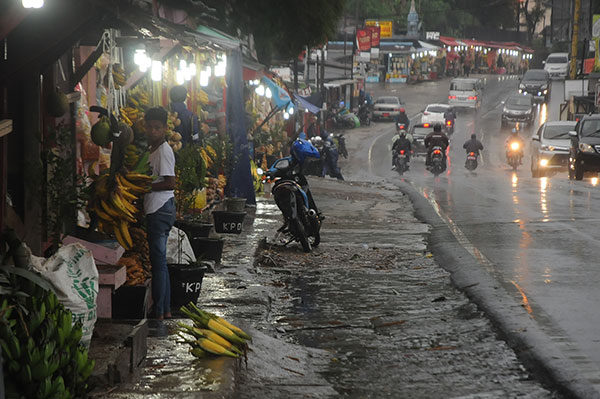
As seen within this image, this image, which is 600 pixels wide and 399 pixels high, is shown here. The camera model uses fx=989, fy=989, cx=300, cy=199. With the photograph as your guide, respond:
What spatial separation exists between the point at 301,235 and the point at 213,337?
6633 millimetres

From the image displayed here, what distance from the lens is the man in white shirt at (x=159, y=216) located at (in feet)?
26.5

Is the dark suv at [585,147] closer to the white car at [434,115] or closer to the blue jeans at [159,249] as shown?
the blue jeans at [159,249]

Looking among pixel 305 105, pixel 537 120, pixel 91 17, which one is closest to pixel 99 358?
pixel 91 17

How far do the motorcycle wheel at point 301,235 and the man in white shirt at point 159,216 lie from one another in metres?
5.28

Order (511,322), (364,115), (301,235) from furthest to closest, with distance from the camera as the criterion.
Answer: (364,115) < (301,235) < (511,322)

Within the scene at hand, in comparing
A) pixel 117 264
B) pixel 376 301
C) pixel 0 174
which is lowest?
pixel 376 301

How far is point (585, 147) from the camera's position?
27.8 m

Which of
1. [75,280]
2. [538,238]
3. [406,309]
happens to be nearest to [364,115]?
[538,238]

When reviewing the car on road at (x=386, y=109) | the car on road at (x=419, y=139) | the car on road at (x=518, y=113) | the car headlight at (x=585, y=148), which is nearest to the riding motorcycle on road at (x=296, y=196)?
the car headlight at (x=585, y=148)

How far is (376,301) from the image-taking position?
411 inches

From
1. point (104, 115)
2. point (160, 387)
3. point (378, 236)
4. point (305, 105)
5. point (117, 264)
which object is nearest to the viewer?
point (160, 387)

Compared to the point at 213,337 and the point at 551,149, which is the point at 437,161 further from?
the point at 213,337

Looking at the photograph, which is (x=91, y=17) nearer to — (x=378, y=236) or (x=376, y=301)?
(x=376, y=301)

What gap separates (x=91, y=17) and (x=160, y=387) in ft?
8.58
